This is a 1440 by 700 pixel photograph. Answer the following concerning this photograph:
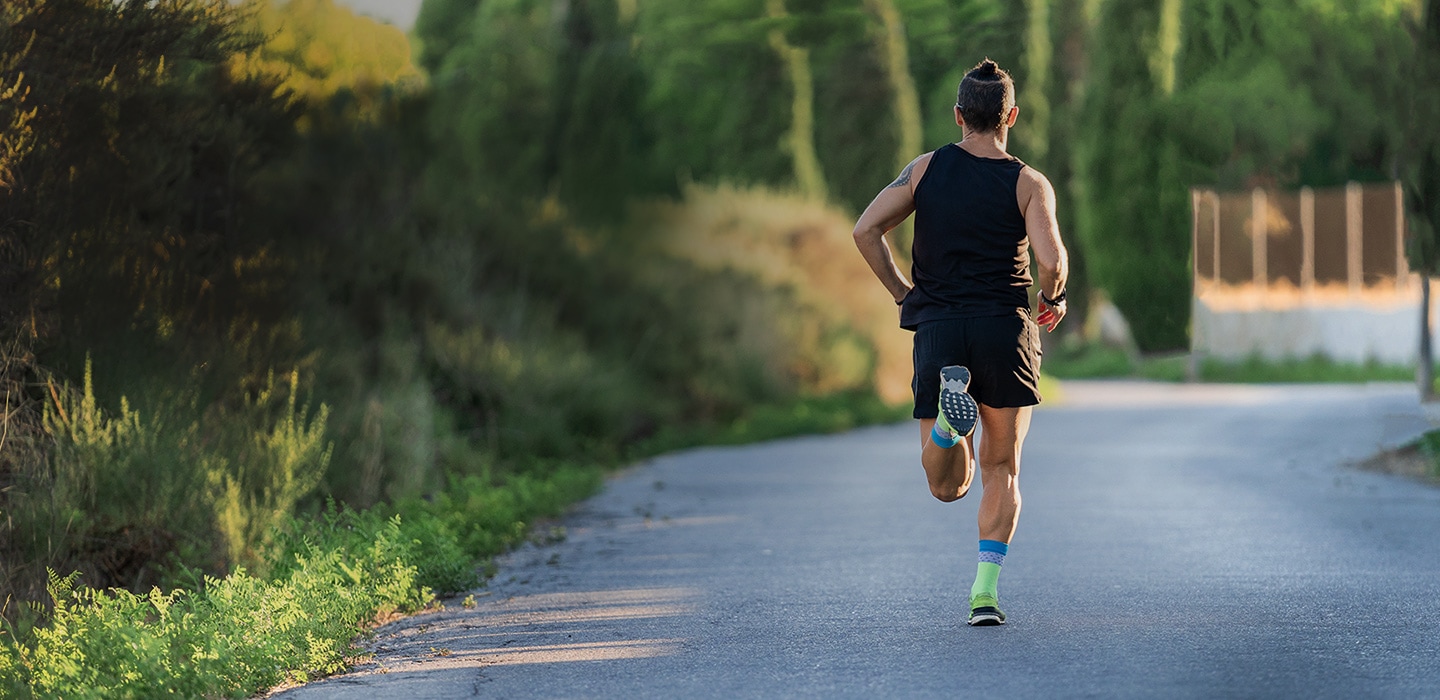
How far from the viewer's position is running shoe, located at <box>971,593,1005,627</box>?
7.61 meters

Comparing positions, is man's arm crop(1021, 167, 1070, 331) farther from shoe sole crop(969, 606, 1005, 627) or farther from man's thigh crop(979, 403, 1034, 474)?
shoe sole crop(969, 606, 1005, 627)

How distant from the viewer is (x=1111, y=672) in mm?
6551

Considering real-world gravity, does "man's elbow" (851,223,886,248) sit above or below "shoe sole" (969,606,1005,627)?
above

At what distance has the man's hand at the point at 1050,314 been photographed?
748 centimetres

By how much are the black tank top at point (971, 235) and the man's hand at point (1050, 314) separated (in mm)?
77

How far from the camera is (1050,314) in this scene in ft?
24.7

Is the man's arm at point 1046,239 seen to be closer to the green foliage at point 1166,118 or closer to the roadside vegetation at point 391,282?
the roadside vegetation at point 391,282

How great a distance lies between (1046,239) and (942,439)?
2.90 ft

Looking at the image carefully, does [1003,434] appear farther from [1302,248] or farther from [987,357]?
[1302,248]

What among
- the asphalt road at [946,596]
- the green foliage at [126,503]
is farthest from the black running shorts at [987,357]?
the green foliage at [126,503]

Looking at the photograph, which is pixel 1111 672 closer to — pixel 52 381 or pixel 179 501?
pixel 179 501

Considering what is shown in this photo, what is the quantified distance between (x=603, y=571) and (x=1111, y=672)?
4.15m

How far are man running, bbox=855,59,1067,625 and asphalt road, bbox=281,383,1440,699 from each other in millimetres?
634

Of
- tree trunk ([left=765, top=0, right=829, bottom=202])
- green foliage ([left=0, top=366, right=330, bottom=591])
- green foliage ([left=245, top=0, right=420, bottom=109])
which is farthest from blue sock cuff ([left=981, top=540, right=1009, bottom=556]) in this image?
tree trunk ([left=765, top=0, right=829, bottom=202])
